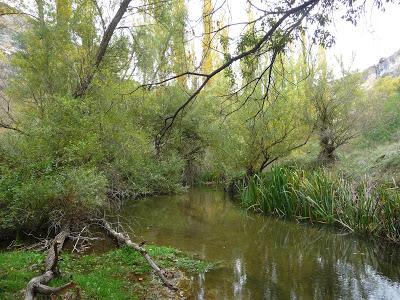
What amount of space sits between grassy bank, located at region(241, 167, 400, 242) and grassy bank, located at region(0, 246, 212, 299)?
4.78 m

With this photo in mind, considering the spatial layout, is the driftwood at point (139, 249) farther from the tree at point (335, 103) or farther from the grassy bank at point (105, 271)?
the tree at point (335, 103)

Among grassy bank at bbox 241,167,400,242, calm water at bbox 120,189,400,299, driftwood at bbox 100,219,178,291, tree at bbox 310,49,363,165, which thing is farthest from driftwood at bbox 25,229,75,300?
tree at bbox 310,49,363,165

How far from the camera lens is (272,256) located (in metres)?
8.73

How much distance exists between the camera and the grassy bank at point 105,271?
5664mm

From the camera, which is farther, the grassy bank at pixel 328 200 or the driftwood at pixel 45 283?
the grassy bank at pixel 328 200

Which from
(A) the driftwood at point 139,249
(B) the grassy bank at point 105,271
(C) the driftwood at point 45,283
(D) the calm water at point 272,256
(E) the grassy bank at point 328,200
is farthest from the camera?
(E) the grassy bank at point 328,200

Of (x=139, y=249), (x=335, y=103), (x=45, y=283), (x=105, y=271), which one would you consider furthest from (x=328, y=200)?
(x=45, y=283)

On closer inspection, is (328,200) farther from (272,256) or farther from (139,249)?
(139,249)

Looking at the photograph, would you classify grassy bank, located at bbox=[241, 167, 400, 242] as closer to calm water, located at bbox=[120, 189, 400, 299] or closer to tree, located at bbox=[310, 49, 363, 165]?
calm water, located at bbox=[120, 189, 400, 299]

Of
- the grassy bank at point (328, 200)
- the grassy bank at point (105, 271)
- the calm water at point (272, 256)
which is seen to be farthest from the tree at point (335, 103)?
the grassy bank at point (105, 271)

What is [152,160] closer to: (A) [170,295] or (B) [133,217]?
(B) [133,217]

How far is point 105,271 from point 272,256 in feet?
12.8

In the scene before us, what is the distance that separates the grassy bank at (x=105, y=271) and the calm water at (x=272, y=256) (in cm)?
73

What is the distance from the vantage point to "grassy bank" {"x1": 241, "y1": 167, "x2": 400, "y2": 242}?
31.3 ft
